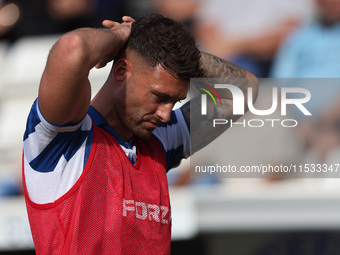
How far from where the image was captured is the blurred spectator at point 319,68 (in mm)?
5078

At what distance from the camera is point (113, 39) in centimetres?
241

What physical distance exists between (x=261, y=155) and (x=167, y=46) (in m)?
2.92

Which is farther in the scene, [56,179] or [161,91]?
[161,91]

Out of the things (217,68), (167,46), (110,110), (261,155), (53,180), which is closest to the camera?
(53,180)

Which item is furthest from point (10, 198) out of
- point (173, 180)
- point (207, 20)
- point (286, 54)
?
point (286, 54)

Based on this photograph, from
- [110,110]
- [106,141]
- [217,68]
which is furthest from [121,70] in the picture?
[217,68]

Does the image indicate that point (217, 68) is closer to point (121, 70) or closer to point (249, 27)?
point (121, 70)

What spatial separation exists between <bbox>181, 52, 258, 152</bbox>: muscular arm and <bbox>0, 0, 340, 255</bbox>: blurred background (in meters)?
1.90

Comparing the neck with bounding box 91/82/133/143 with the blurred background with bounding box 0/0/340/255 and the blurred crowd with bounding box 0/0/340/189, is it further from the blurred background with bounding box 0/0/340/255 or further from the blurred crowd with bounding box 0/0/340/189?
the blurred crowd with bounding box 0/0/340/189

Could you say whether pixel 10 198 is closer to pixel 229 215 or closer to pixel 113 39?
pixel 229 215

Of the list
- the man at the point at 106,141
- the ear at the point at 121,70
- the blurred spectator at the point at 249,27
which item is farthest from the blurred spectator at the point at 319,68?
the ear at the point at 121,70

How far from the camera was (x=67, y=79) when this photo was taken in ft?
6.99

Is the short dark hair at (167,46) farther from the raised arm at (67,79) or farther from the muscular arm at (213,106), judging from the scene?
the muscular arm at (213,106)

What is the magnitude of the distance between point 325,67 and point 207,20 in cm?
128
